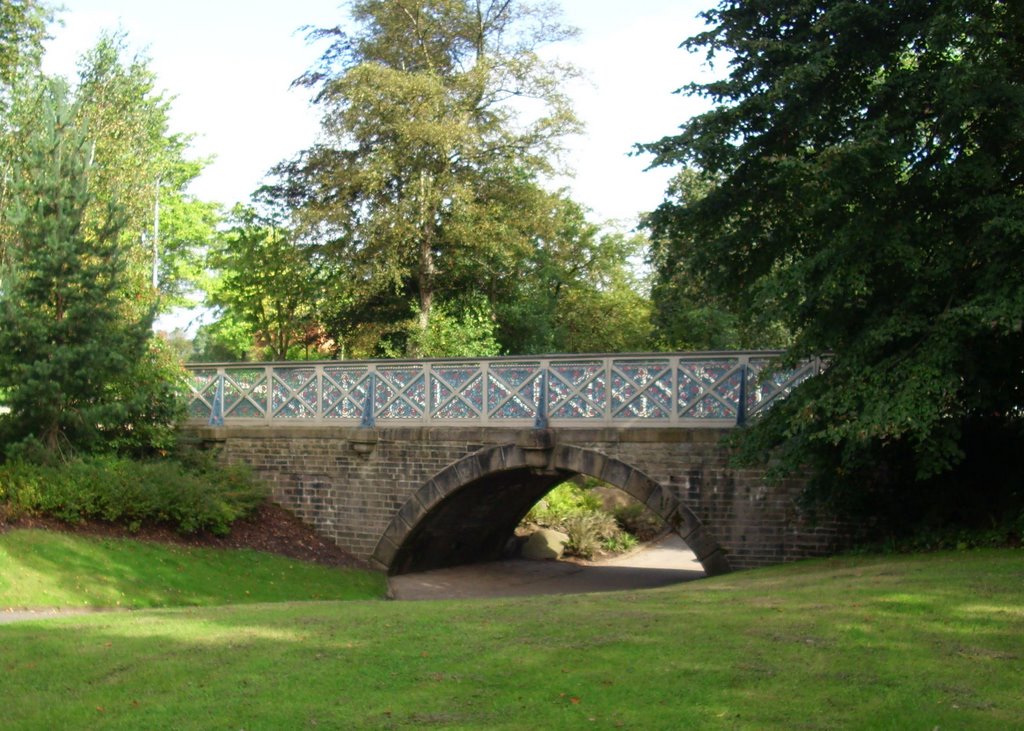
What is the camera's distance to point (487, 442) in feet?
63.1

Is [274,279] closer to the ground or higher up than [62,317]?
higher up

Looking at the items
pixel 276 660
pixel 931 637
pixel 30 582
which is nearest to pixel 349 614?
pixel 276 660

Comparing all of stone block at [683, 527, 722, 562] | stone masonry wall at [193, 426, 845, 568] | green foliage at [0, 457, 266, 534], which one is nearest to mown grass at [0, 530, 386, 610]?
green foliage at [0, 457, 266, 534]

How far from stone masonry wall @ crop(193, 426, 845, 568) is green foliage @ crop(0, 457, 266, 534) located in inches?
55.3

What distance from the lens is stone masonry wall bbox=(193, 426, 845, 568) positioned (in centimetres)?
1684

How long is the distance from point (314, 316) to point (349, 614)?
21.6m

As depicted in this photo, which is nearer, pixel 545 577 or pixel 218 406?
pixel 218 406

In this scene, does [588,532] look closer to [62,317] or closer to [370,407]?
[370,407]

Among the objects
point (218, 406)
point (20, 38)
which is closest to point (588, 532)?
point (218, 406)

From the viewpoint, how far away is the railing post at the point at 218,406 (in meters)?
22.3

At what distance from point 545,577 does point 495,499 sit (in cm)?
221

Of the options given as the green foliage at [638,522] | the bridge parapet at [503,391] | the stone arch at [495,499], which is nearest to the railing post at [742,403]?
the bridge parapet at [503,391]

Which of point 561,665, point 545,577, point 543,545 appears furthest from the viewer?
point 543,545

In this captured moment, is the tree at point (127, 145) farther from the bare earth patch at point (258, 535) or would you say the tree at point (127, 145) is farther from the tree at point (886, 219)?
the tree at point (886, 219)
